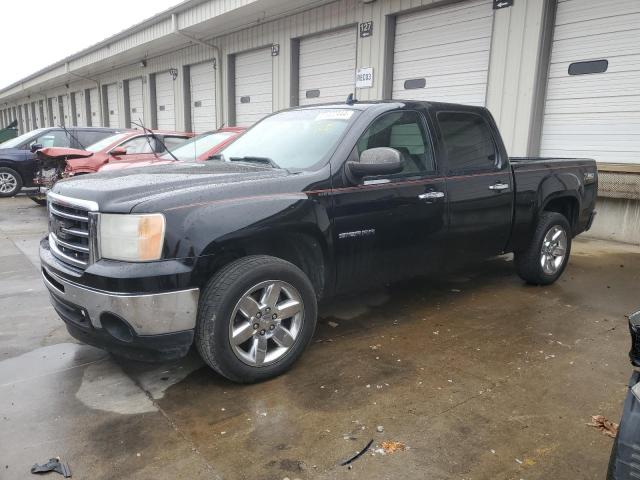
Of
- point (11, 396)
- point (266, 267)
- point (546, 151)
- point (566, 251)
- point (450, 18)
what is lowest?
point (11, 396)

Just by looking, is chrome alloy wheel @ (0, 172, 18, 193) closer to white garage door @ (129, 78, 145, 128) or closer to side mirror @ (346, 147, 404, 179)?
white garage door @ (129, 78, 145, 128)

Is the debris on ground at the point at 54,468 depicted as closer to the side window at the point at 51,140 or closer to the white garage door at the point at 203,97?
the side window at the point at 51,140

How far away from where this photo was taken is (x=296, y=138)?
162 inches

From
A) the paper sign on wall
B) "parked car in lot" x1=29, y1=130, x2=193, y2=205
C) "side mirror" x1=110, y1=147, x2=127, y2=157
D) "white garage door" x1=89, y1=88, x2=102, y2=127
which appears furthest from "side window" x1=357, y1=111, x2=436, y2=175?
"white garage door" x1=89, y1=88, x2=102, y2=127

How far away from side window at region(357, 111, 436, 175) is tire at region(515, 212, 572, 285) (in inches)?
66.8

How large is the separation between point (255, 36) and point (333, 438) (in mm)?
13123

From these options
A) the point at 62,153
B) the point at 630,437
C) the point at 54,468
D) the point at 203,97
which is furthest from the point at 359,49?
the point at 630,437

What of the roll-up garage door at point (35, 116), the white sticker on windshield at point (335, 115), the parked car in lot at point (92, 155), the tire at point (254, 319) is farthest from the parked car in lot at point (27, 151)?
the roll-up garage door at point (35, 116)

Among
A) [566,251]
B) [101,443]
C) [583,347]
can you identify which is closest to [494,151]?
[566,251]

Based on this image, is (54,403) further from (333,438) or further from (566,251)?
(566,251)

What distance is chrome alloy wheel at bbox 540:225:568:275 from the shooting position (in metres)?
5.37

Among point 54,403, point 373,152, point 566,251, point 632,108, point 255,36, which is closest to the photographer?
point 54,403

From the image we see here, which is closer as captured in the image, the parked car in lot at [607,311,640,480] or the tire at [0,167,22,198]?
the parked car in lot at [607,311,640,480]

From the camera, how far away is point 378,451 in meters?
2.62
